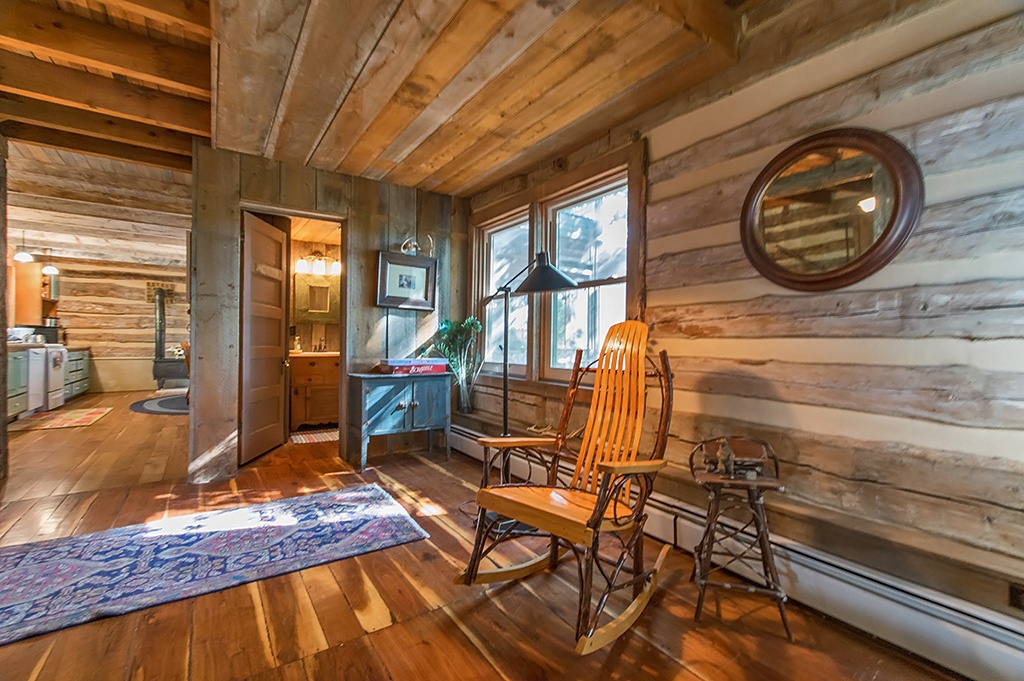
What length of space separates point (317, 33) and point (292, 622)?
8.28 ft

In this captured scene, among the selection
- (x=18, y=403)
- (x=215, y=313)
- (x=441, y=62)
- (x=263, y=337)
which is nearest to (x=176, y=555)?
(x=215, y=313)

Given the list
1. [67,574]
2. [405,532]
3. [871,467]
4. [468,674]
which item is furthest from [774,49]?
[67,574]

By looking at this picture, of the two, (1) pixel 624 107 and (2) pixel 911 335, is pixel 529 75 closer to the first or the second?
(1) pixel 624 107

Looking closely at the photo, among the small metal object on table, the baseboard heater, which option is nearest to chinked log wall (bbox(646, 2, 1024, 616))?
the baseboard heater

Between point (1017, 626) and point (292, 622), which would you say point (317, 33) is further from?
point (1017, 626)

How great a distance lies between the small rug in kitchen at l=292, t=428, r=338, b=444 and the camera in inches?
184

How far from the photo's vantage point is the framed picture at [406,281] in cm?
399

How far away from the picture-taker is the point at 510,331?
3.91 metres

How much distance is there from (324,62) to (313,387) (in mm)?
3707

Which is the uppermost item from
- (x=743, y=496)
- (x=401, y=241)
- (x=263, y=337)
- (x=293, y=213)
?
(x=293, y=213)

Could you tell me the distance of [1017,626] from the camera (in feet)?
4.31

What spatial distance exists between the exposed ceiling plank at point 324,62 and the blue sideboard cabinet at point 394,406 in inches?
73.7

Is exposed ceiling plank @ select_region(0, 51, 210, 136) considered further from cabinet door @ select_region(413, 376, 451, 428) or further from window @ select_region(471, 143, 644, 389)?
cabinet door @ select_region(413, 376, 451, 428)

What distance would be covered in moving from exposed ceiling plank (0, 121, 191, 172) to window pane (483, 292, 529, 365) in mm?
3016
